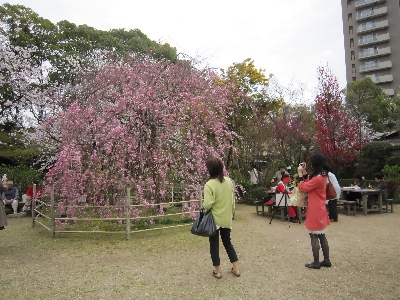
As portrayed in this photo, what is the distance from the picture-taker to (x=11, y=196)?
11.1 metres

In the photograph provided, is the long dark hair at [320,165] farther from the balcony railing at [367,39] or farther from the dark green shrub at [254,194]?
the balcony railing at [367,39]

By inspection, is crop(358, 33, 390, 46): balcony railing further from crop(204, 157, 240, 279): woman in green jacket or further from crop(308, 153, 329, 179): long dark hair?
crop(204, 157, 240, 279): woman in green jacket

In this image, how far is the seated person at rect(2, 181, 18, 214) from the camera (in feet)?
35.6

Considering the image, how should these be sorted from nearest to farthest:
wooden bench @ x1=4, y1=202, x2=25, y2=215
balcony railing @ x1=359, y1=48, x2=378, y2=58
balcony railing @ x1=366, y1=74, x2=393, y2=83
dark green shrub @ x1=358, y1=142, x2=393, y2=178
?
1. wooden bench @ x1=4, y1=202, x2=25, y2=215
2. dark green shrub @ x1=358, y1=142, x2=393, y2=178
3. balcony railing @ x1=366, y1=74, x2=393, y2=83
4. balcony railing @ x1=359, y1=48, x2=378, y2=58

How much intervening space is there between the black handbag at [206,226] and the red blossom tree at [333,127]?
40.4 ft

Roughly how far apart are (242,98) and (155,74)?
222 inches

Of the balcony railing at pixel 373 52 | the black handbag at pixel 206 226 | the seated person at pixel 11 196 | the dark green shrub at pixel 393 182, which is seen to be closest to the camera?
the black handbag at pixel 206 226

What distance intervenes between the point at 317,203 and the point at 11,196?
1055cm

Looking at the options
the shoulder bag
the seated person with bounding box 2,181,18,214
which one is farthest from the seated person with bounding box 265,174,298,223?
the seated person with bounding box 2,181,18,214

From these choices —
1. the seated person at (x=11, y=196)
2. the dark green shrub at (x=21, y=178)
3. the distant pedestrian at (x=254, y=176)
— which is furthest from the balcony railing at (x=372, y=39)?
the seated person at (x=11, y=196)

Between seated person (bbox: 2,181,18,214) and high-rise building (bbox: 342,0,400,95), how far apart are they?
38475 millimetres

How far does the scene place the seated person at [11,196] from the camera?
10.8 m

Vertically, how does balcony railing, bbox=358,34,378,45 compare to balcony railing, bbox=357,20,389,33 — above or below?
below

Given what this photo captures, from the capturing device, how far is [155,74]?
8555 millimetres
